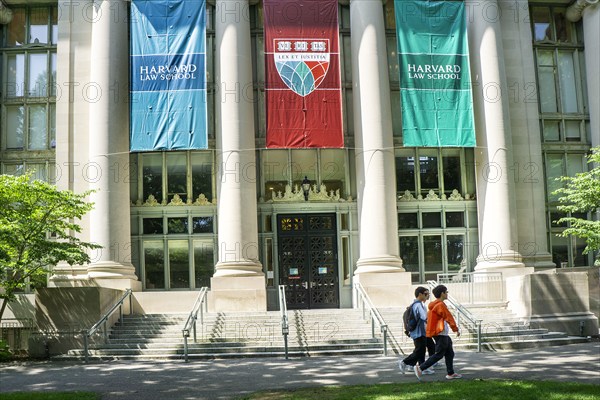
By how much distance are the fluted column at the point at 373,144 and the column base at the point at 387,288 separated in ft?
0.83

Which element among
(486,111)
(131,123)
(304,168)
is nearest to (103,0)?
(131,123)

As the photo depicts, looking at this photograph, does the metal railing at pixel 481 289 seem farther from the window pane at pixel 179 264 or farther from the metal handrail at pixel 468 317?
the window pane at pixel 179 264

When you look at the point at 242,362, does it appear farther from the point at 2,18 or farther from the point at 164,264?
the point at 2,18

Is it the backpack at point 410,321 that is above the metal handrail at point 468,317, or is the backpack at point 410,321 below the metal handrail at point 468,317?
above

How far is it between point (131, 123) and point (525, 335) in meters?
15.4

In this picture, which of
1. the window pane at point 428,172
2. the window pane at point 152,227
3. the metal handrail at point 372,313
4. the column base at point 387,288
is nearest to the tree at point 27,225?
the window pane at point 152,227

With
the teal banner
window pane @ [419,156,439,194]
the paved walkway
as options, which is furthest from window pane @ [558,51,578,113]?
the paved walkway

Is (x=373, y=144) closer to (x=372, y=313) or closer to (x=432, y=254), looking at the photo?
(x=432, y=254)

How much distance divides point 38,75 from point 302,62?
11.6 m

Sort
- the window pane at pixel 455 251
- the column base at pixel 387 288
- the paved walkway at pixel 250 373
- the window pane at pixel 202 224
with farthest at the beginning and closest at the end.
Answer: the window pane at pixel 455 251 < the window pane at pixel 202 224 < the column base at pixel 387 288 < the paved walkway at pixel 250 373

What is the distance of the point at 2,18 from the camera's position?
30.8m

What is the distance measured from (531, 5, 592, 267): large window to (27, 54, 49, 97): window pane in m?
21.0

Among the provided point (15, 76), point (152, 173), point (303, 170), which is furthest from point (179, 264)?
point (15, 76)

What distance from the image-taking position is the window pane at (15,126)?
3062 centimetres
